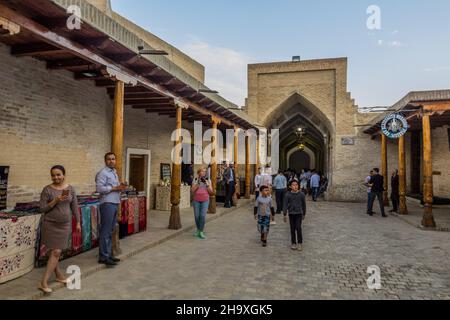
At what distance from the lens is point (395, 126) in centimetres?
1050

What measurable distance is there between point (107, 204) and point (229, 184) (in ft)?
25.8

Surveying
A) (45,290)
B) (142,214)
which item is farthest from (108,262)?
(142,214)

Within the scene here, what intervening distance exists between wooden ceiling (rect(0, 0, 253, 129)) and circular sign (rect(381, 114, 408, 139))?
5694 millimetres

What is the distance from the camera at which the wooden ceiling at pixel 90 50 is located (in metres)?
4.19

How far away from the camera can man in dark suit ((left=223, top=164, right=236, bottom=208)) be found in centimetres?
1248

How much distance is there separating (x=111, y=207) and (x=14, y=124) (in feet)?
7.99

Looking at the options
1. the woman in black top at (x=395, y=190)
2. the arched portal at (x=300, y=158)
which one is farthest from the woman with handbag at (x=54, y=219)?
the arched portal at (x=300, y=158)

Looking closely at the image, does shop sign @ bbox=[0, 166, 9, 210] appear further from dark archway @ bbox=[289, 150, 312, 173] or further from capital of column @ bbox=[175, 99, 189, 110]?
dark archway @ bbox=[289, 150, 312, 173]

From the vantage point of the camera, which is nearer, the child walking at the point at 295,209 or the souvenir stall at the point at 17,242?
the souvenir stall at the point at 17,242

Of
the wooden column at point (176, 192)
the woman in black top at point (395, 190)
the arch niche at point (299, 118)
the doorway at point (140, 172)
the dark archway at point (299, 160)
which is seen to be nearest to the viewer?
the wooden column at point (176, 192)

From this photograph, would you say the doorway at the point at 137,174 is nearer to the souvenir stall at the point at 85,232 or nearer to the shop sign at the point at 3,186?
the souvenir stall at the point at 85,232

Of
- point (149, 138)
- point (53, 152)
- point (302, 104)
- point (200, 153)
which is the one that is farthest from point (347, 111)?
point (53, 152)

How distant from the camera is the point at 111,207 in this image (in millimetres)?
5168

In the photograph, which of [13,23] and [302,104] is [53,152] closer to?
[13,23]
